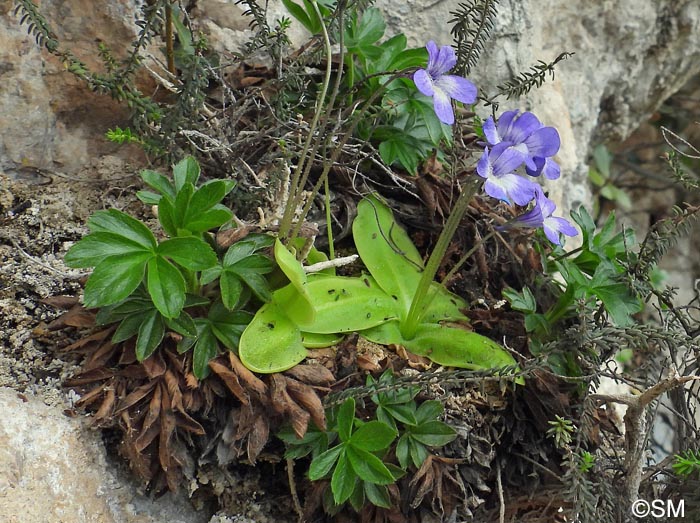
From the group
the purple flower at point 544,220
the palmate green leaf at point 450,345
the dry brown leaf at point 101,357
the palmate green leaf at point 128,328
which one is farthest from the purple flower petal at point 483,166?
the dry brown leaf at point 101,357

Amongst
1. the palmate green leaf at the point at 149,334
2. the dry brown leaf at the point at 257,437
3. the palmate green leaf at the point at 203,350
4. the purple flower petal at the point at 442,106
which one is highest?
the purple flower petal at the point at 442,106

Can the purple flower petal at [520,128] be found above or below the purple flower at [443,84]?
below

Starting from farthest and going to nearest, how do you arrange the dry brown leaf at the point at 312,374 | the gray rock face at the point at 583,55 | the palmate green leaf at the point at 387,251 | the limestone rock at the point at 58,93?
the gray rock face at the point at 583,55, the limestone rock at the point at 58,93, the palmate green leaf at the point at 387,251, the dry brown leaf at the point at 312,374

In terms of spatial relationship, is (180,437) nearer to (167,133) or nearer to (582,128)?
(167,133)

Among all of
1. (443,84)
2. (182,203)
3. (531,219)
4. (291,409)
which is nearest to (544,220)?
(531,219)

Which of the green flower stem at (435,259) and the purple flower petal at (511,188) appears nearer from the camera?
the purple flower petal at (511,188)

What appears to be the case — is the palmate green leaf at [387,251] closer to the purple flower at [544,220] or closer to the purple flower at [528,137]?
the purple flower at [544,220]

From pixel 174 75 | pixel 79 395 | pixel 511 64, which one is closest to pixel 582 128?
pixel 511 64
